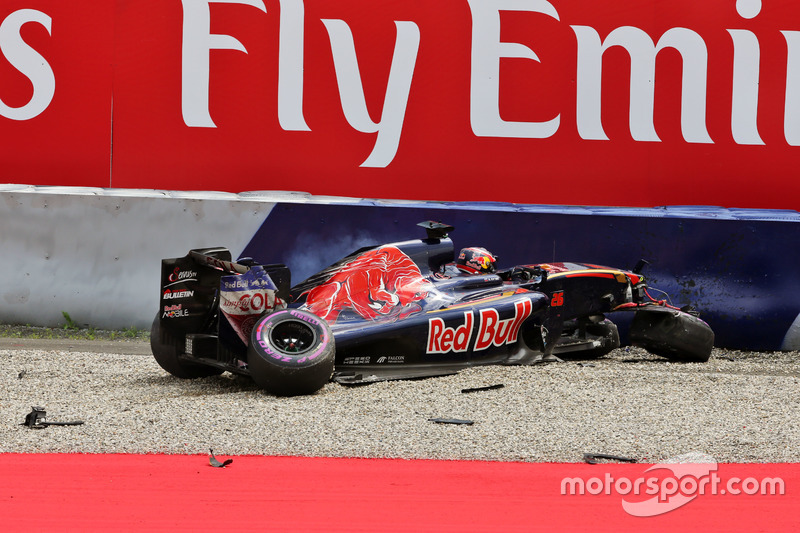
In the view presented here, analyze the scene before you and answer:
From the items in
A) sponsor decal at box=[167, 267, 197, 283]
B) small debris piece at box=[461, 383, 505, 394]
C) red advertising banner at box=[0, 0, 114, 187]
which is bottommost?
small debris piece at box=[461, 383, 505, 394]

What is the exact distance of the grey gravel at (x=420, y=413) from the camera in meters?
5.45

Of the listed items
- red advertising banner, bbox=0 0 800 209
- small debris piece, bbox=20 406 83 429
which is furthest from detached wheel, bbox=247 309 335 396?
red advertising banner, bbox=0 0 800 209

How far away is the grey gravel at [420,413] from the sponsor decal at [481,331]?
22 centimetres

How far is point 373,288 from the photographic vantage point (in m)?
7.89

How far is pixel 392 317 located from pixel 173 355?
5.43ft

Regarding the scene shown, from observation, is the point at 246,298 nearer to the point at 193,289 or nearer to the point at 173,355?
the point at 193,289

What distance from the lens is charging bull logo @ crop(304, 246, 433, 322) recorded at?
25.0ft

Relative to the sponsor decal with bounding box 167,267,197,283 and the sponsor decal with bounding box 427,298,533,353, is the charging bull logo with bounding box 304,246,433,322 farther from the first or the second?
the sponsor decal with bounding box 167,267,197,283

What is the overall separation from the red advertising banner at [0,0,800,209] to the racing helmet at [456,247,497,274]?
262 cm

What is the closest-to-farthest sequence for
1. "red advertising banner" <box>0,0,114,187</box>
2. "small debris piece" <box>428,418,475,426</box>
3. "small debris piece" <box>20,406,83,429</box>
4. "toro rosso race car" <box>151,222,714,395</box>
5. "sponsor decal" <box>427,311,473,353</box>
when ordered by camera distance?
"small debris piece" <box>20,406,83,429</box> → "small debris piece" <box>428,418,475,426</box> → "toro rosso race car" <box>151,222,714,395</box> → "sponsor decal" <box>427,311,473,353</box> → "red advertising banner" <box>0,0,114,187</box>

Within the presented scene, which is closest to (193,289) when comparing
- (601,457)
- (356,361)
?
(356,361)

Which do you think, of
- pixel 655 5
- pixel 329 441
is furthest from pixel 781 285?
pixel 329 441

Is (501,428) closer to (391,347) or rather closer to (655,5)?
(391,347)

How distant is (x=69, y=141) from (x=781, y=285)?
25.5ft
